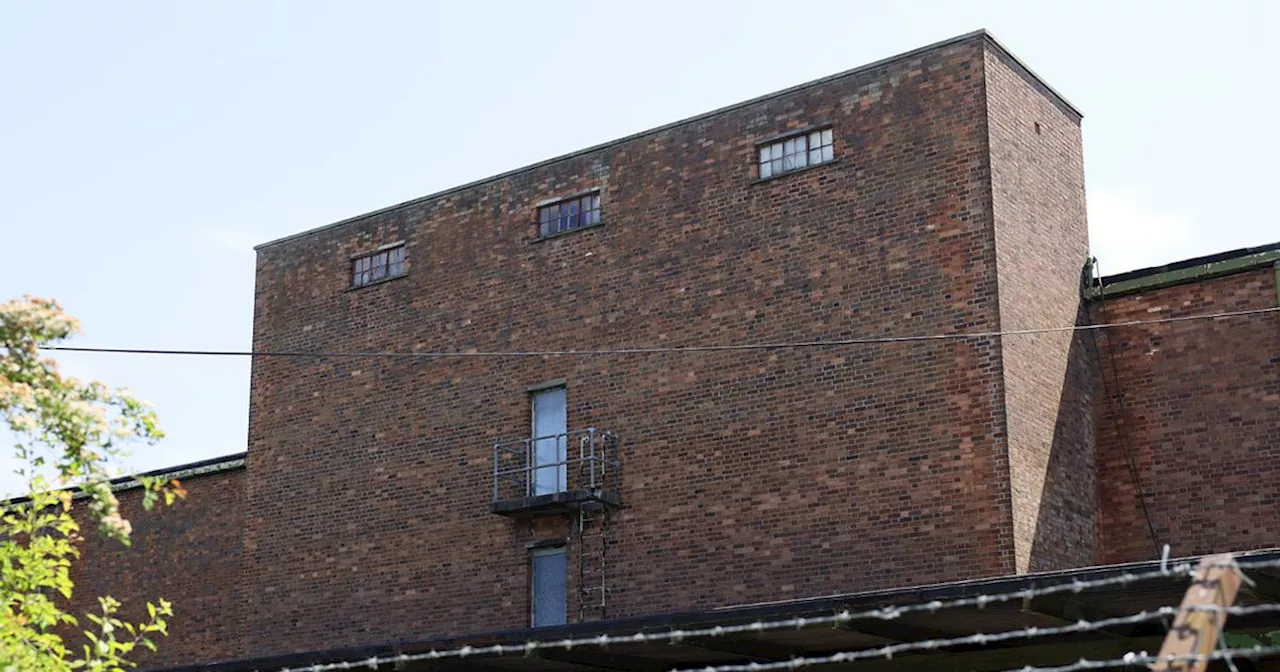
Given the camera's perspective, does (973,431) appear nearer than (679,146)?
Yes

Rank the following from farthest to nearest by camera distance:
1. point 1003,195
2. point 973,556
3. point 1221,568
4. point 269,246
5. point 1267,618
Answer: point 269,246
point 1003,195
point 973,556
point 1267,618
point 1221,568

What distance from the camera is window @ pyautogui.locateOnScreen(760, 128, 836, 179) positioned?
73.4 ft

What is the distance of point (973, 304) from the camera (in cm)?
2064

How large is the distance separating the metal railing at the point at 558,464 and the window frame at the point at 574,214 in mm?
3197

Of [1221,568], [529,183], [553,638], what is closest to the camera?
[1221,568]

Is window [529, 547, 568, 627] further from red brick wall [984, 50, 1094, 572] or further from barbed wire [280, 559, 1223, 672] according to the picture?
barbed wire [280, 559, 1223, 672]

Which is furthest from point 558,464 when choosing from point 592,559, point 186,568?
point 186,568

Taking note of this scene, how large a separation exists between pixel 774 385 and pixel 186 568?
1308 centimetres

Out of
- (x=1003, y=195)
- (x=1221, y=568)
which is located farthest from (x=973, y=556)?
(x=1221, y=568)

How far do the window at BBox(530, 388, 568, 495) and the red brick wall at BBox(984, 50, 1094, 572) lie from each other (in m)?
6.73

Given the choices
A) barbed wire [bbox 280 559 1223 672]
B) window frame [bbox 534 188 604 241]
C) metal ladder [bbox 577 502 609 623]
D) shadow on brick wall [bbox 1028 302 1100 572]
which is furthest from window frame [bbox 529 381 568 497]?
barbed wire [bbox 280 559 1223 672]

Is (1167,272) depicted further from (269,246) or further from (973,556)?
(269,246)

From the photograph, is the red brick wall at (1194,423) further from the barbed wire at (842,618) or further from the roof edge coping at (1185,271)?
the barbed wire at (842,618)

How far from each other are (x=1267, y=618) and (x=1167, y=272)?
26.9ft
